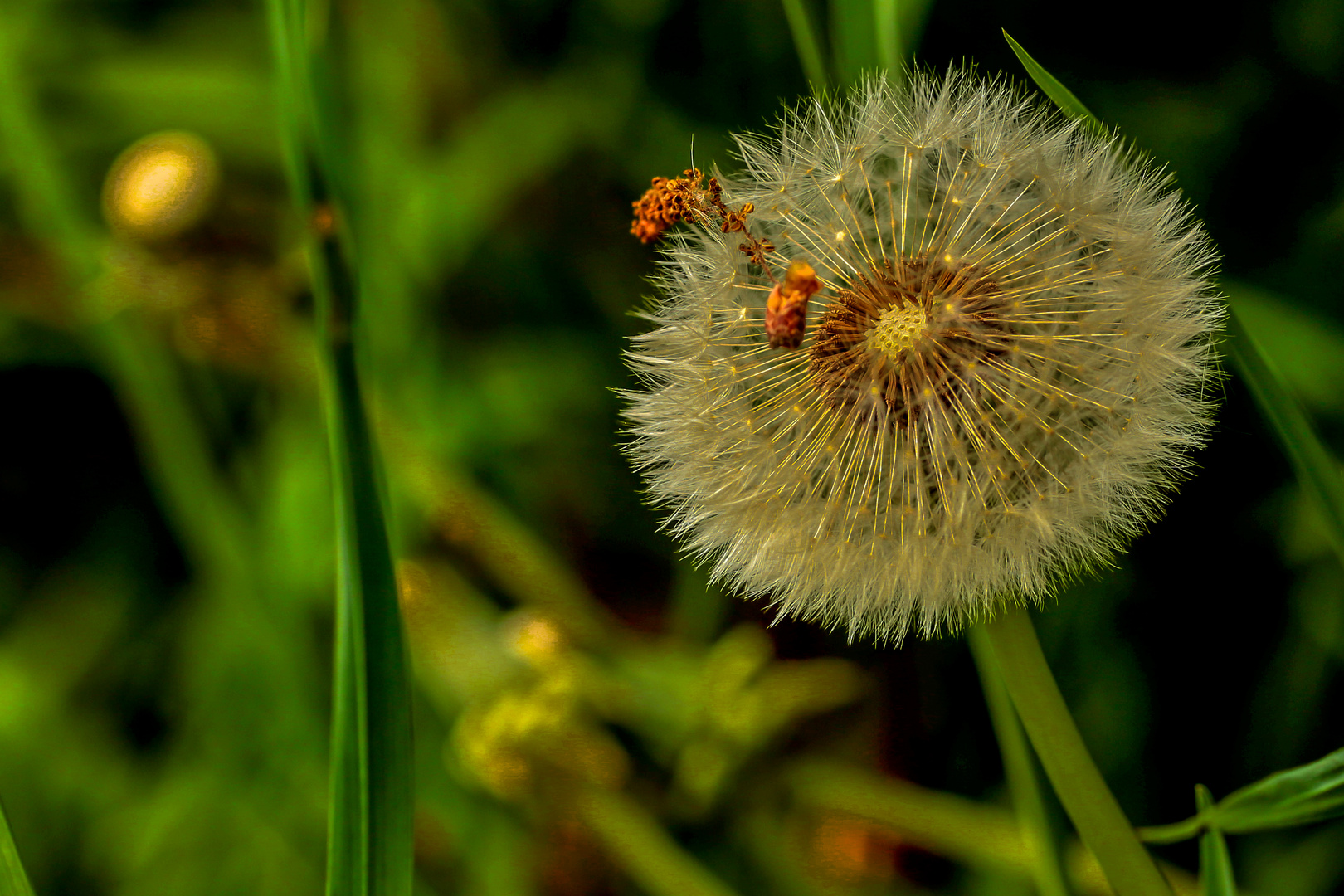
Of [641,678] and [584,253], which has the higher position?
[584,253]

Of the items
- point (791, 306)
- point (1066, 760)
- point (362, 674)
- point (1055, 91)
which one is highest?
point (1055, 91)

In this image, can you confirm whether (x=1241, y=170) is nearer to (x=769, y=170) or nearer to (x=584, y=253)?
(x=769, y=170)

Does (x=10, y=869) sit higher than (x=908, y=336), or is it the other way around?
(x=908, y=336)

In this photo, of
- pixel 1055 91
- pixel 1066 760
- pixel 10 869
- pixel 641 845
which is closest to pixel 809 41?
pixel 1055 91

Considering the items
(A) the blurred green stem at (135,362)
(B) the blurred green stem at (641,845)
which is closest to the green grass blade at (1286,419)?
(B) the blurred green stem at (641,845)

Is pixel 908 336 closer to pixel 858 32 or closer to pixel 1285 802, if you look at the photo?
pixel 858 32

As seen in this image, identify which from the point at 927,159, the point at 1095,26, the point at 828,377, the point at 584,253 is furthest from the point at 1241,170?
the point at 584,253
